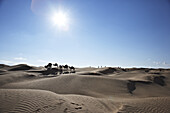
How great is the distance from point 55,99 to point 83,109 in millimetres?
1742

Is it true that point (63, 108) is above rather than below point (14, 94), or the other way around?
below

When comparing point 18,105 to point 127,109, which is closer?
point 18,105

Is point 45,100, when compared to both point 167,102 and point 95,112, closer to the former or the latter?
point 95,112

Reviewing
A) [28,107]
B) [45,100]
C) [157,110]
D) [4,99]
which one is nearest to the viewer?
[28,107]

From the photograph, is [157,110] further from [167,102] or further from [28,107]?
[28,107]

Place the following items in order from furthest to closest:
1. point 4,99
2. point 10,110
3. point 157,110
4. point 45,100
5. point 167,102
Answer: point 167,102
point 157,110
point 45,100
point 4,99
point 10,110

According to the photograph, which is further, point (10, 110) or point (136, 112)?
point (136, 112)

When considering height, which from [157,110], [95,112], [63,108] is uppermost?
[63,108]

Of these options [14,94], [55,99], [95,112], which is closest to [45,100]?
[55,99]

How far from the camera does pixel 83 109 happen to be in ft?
17.5

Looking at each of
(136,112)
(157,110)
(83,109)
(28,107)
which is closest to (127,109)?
(136,112)

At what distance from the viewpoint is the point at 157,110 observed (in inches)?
240

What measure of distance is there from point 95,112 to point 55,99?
2.35 metres

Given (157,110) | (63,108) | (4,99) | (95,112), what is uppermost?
(4,99)
